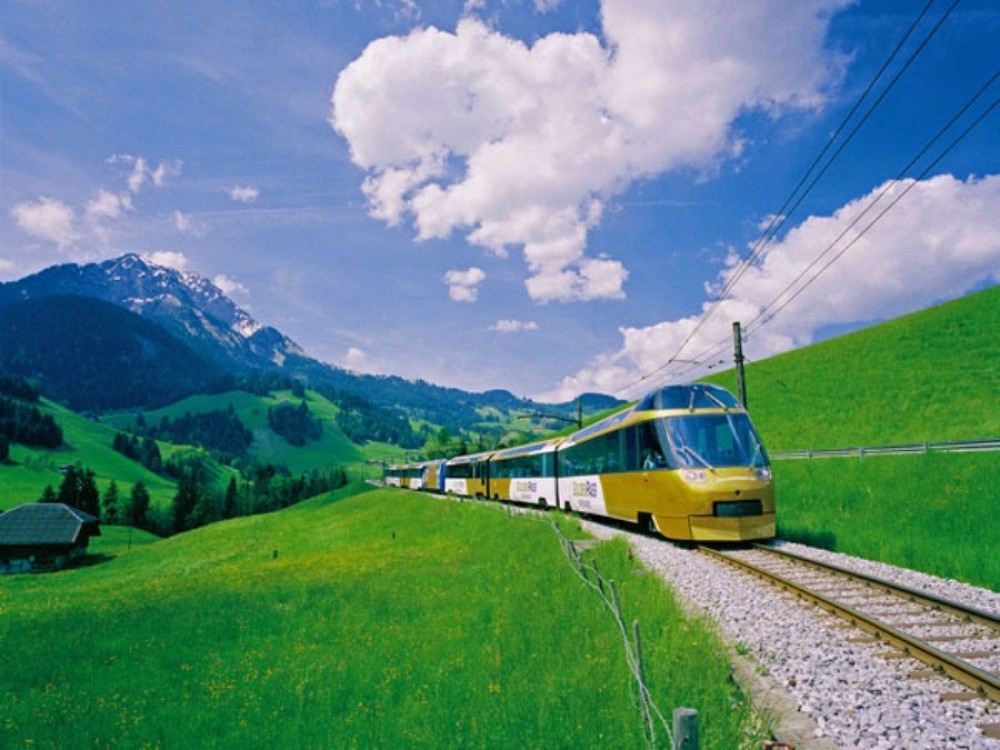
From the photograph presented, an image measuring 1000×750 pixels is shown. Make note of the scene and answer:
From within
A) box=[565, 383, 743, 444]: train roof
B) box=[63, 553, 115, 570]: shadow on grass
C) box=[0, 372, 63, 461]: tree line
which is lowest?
box=[63, 553, 115, 570]: shadow on grass

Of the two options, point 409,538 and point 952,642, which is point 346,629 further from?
point 409,538

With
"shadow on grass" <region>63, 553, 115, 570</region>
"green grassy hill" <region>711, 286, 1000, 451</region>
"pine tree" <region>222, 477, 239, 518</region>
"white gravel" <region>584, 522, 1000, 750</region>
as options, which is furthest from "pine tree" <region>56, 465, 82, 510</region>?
"white gravel" <region>584, 522, 1000, 750</region>

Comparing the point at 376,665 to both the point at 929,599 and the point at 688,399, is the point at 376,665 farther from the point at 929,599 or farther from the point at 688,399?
the point at 688,399

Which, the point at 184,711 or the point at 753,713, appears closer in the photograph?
the point at 753,713

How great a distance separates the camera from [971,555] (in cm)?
1282

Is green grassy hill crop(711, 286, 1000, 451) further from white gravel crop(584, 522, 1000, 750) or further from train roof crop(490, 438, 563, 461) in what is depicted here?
white gravel crop(584, 522, 1000, 750)

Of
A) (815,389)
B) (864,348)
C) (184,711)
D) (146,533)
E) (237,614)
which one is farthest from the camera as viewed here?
(146,533)

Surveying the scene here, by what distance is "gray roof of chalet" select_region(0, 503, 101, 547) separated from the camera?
242ft

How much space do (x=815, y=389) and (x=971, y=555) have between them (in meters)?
43.7

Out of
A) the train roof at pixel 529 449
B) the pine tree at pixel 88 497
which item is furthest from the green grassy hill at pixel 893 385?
the pine tree at pixel 88 497

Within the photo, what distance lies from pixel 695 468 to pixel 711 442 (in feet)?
3.08

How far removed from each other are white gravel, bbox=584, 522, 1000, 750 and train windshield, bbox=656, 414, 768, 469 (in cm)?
381

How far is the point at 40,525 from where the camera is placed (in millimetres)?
75438

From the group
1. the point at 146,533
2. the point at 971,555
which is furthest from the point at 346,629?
the point at 146,533
